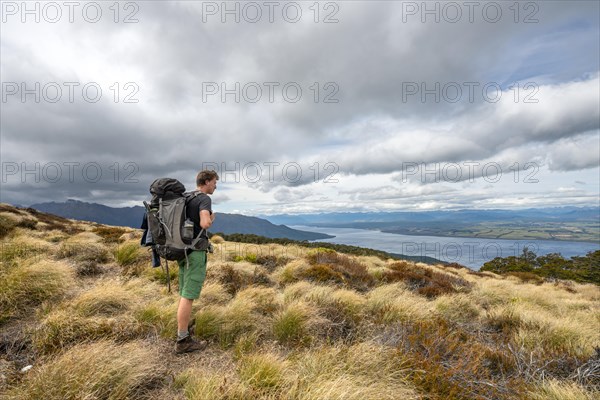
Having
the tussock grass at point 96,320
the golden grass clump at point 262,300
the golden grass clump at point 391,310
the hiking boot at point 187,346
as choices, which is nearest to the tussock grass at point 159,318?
the tussock grass at point 96,320

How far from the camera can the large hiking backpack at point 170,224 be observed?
13.0 ft

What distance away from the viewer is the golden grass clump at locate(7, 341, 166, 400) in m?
2.55

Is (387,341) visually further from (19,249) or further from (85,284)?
(19,249)

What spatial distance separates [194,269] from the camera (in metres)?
4.08

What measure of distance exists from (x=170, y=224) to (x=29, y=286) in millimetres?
3579

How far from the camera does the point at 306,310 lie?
5086mm

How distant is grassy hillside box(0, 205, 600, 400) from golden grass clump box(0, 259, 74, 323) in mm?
21

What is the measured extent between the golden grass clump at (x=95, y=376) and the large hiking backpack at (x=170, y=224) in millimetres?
1258

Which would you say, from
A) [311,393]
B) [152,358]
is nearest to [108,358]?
[152,358]

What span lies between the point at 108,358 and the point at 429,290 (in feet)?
28.5

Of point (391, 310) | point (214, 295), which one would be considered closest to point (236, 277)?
point (214, 295)

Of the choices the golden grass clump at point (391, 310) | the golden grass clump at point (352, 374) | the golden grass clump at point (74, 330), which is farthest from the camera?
the golden grass clump at point (391, 310)

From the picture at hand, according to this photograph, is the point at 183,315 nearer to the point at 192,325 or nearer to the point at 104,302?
the point at 192,325

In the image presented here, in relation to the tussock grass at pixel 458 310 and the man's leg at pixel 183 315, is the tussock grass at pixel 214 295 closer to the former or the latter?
the man's leg at pixel 183 315
